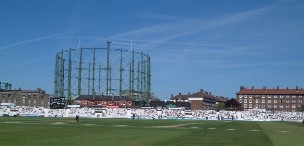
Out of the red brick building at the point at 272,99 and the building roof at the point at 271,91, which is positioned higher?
the building roof at the point at 271,91

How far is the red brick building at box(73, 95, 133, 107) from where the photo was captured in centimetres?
11062

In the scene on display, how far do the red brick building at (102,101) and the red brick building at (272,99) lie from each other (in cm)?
8271

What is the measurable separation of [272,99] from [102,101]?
3771 inches

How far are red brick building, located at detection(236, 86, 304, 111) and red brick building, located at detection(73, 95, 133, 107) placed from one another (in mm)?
82708

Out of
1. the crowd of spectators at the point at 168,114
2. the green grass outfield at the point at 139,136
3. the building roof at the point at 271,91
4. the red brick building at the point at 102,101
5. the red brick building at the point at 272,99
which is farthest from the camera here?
the building roof at the point at 271,91

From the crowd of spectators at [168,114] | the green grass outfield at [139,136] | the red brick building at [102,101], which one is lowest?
the crowd of spectators at [168,114]

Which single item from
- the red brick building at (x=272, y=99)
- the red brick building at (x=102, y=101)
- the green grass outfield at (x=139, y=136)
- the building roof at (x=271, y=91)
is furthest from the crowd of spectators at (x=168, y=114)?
the building roof at (x=271, y=91)

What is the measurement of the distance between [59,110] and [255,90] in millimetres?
116194

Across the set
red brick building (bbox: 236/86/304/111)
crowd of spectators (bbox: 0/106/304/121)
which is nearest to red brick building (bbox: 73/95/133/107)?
crowd of spectators (bbox: 0/106/304/121)

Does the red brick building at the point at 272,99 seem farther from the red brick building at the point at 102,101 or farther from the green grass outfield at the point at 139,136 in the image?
the green grass outfield at the point at 139,136

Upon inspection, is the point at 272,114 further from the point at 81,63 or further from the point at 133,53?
the point at 81,63

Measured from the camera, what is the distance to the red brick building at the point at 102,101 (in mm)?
110625

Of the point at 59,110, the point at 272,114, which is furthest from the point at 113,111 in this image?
the point at 272,114

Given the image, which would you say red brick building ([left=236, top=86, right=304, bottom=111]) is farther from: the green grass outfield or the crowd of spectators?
the green grass outfield
